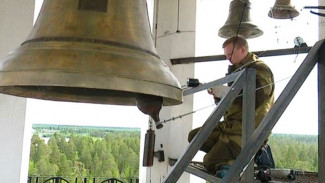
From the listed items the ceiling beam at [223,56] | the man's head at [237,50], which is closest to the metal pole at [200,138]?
the man's head at [237,50]

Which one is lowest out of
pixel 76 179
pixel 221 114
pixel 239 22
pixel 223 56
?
pixel 76 179

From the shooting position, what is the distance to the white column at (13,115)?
9.43ft

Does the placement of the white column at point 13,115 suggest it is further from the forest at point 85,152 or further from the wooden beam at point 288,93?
the wooden beam at point 288,93

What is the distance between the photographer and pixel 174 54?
3480mm

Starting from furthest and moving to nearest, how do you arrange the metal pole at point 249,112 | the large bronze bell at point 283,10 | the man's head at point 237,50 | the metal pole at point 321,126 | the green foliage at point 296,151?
the green foliage at point 296,151 < the large bronze bell at point 283,10 < the man's head at point 237,50 < the metal pole at point 249,112 < the metal pole at point 321,126

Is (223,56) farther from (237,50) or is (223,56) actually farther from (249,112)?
(249,112)

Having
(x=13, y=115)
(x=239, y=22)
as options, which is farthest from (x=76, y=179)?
(x=239, y=22)

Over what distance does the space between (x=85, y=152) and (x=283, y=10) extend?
7.04 feet

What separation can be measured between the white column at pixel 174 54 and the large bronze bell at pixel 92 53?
83.2 inches

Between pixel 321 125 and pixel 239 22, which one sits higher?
pixel 239 22

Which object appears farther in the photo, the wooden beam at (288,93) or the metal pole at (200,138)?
the metal pole at (200,138)

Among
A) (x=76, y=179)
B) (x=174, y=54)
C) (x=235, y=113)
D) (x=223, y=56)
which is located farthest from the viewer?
(x=76, y=179)

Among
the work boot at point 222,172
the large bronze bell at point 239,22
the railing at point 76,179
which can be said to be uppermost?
the large bronze bell at point 239,22

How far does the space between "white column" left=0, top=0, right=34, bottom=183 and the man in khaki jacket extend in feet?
4.59
